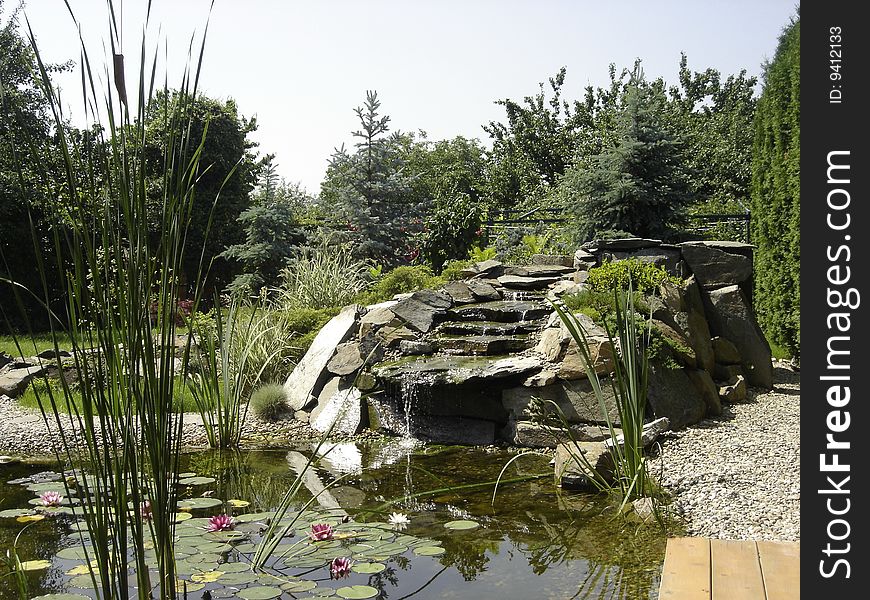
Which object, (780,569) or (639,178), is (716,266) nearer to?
(639,178)

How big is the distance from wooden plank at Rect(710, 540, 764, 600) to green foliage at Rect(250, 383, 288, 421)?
13.7ft

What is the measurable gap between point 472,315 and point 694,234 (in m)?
2.55

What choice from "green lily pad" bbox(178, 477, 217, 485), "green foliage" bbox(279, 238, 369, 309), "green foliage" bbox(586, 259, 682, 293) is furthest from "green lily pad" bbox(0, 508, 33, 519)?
"green foliage" bbox(279, 238, 369, 309)

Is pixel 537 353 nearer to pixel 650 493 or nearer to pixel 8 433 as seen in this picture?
pixel 650 493

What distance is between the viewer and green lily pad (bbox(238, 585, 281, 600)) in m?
2.64

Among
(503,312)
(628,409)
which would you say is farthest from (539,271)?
(628,409)

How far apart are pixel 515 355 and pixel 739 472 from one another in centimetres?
199

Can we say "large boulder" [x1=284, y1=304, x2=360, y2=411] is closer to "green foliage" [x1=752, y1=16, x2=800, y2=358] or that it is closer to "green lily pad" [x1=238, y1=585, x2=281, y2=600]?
"green lily pad" [x1=238, y1=585, x2=281, y2=600]

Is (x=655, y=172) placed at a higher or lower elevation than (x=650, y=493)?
higher

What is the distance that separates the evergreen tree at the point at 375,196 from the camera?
10.8 metres

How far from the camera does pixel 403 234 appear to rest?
11062 mm

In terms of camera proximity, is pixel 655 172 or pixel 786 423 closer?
pixel 786 423

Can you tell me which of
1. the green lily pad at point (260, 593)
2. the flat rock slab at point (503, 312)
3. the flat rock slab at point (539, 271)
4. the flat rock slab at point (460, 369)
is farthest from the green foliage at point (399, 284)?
the green lily pad at point (260, 593)
